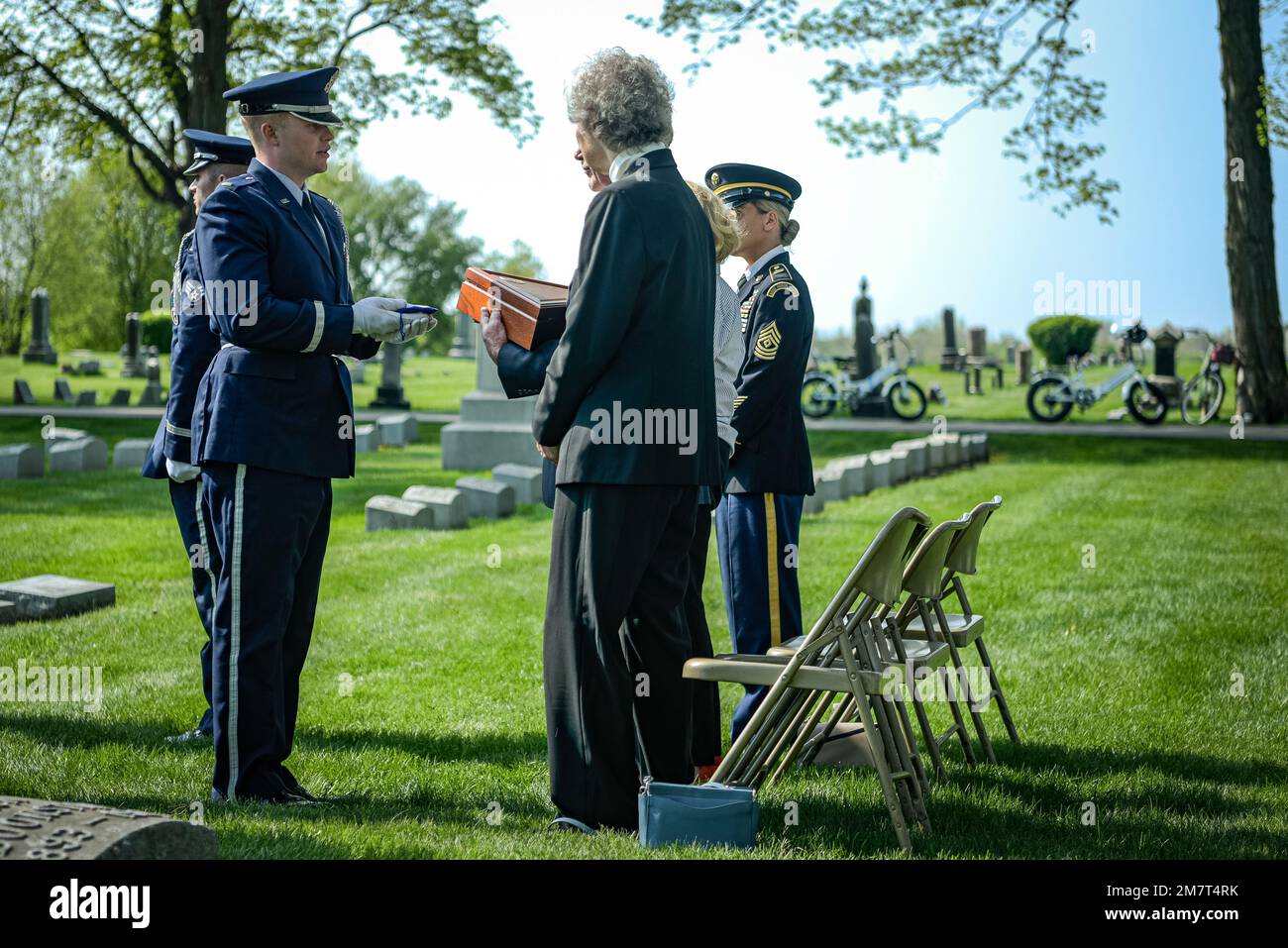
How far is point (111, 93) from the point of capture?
23203mm

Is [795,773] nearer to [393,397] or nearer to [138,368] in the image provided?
[393,397]

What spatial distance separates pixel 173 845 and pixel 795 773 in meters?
2.82

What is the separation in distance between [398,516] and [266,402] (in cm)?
828

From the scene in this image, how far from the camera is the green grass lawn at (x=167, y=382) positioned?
31.4m

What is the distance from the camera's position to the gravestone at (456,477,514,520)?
1377 cm

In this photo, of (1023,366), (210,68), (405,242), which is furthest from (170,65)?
(405,242)

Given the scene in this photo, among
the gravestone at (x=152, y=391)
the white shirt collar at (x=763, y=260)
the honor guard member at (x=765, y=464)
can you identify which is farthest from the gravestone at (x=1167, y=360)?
the honor guard member at (x=765, y=464)

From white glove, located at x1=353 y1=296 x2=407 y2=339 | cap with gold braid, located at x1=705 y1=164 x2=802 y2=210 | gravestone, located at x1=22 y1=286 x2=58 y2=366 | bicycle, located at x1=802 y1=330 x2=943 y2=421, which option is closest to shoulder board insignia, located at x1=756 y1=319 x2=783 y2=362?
cap with gold braid, located at x1=705 y1=164 x2=802 y2=210

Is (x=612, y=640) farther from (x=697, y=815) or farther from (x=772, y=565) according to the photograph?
(x=772, y=565)

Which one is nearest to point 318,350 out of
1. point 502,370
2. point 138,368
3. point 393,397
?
point 502,370

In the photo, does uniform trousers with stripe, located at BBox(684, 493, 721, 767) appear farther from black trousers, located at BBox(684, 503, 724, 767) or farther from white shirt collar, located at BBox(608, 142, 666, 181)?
white shirt collar, located at BBox(608, 142, 666, 181)

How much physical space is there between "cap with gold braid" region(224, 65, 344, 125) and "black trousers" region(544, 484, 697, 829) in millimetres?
1650
